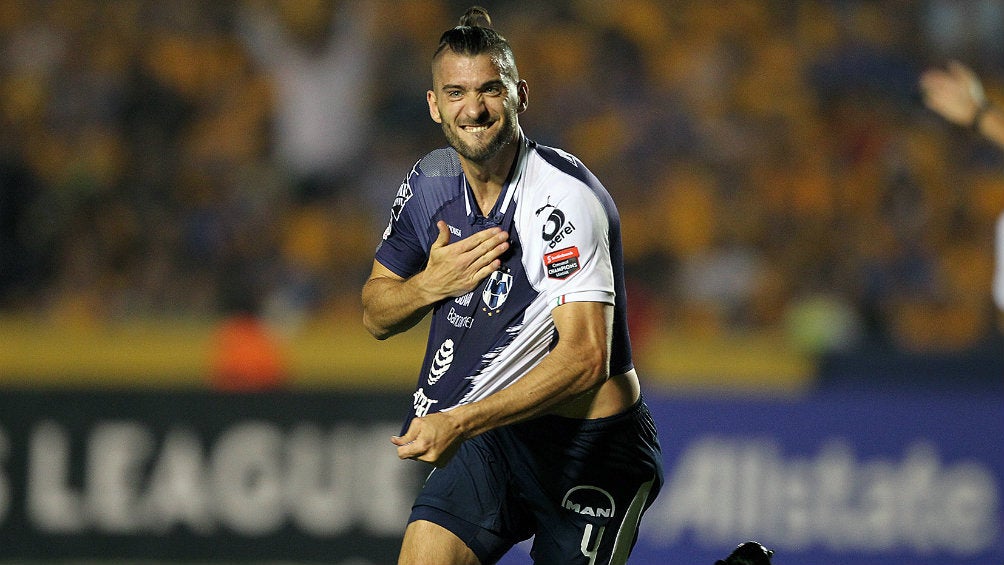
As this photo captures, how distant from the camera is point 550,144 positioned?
33.3 feet

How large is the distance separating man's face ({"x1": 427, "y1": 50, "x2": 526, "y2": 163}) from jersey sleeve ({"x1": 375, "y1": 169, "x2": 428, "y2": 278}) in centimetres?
40

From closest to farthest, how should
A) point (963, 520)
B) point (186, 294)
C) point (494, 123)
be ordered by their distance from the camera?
point (494, 123), point (963, 520), point (186, 294)

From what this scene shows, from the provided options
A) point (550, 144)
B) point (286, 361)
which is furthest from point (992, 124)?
point (550, 144)

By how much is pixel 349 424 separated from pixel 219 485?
0.83m

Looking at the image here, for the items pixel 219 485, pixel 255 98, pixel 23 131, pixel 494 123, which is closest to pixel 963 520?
pixel 219 485

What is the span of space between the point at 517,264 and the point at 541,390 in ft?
1.51

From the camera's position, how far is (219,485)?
25.7 ft

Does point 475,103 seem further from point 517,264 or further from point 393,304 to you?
point 393,304

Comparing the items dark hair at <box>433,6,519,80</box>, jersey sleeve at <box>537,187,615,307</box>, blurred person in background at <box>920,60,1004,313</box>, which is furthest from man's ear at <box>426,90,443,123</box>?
blurred person in background at <box>920,60,1004,313</box>

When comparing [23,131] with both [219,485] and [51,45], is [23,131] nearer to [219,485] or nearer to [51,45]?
[51,45]

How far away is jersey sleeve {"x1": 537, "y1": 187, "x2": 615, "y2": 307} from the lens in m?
3.93

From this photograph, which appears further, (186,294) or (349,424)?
(186,294)

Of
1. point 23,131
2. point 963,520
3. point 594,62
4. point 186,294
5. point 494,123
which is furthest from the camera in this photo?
point 594,62

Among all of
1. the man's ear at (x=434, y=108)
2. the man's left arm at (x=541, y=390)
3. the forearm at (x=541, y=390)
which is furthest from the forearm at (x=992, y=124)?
the man's ear at (x=434, y=108)
